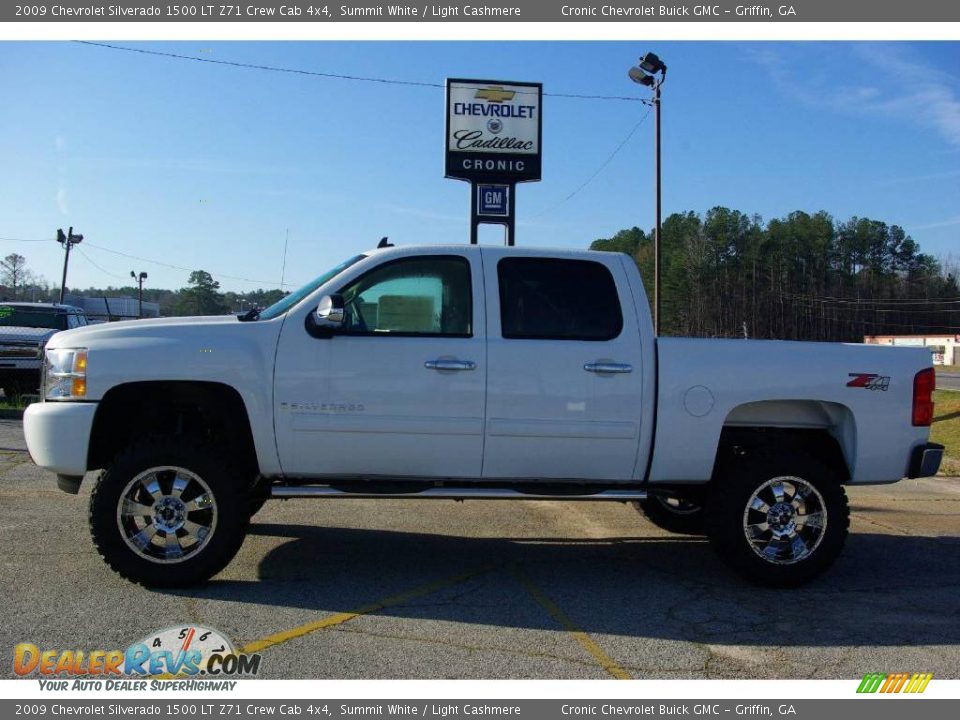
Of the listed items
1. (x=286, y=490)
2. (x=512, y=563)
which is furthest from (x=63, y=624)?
(x=512, y=563)

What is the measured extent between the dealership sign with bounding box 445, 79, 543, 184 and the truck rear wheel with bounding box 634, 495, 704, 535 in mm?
9799

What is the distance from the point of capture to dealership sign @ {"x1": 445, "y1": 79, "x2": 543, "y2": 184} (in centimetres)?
1571

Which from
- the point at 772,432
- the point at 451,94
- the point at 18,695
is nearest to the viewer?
the point at 18,695

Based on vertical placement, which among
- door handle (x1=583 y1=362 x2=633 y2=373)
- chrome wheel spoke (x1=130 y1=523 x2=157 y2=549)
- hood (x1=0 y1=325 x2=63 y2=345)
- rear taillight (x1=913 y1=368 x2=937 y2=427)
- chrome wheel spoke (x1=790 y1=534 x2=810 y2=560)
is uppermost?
hood (x1=0 y1=325 x2=63 y2=345)

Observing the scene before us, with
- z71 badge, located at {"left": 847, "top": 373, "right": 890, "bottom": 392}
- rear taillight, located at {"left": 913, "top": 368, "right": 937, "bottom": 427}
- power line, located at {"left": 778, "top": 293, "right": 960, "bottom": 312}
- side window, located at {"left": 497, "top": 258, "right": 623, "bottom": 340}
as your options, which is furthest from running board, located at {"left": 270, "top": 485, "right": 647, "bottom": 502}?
power line, located at {"left": 778, "top": 293, "right": 960, "bottom": 312}

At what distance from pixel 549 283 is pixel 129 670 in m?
3.29

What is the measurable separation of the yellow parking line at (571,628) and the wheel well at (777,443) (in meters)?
1.48

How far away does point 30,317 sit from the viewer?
16.2m

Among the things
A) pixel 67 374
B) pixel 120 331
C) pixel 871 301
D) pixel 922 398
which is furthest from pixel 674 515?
pixel 871 301

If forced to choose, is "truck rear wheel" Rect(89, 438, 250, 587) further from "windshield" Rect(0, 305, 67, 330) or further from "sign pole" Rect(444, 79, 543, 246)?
"windshield" Rect(0, 305, 67, 330)

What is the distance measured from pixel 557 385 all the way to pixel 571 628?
57.9 inches

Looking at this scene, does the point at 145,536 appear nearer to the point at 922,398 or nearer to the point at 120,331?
the point at 120,331
